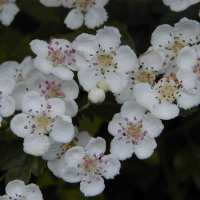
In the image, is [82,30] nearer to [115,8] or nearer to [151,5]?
[115,8]

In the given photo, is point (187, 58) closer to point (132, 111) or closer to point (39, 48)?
point (132, 111)

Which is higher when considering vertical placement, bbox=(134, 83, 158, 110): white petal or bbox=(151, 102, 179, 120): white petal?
bbox=(134, 83, 158, 110): white petal

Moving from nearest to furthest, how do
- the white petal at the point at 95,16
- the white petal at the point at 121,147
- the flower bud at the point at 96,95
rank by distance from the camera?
the flower bud at the point at 96,95
the white petal at the point at 121,147
the white petal at the point at 95,16

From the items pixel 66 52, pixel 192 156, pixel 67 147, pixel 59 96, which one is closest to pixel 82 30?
pixel 66 52

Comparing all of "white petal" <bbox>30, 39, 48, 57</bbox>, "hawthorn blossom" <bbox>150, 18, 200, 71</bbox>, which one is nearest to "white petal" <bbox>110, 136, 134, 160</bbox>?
"hawthorn blossom" <bbox>150, 18, 200, 71</bbox>

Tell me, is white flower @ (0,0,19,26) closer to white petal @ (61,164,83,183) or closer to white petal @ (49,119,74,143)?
white petal @ (49,119,74,143)

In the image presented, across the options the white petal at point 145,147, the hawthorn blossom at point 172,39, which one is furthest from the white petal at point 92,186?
the hawthorn blossom at point 172,39

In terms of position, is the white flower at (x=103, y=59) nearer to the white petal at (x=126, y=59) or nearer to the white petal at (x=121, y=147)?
the white petal at (x=126, y=59)
